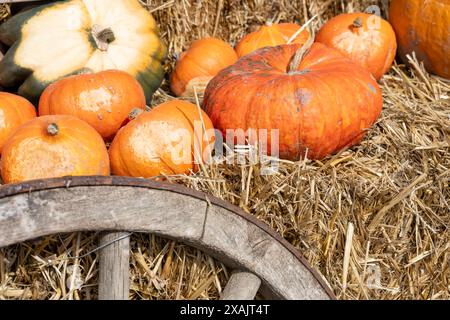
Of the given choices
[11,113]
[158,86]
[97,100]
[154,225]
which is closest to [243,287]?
[154,225]

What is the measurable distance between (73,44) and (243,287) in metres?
1.43

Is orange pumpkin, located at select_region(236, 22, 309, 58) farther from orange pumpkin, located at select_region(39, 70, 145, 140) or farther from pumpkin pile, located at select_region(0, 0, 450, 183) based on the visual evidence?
orange pumpkin, located at select_region(39, 70, 145, 140)

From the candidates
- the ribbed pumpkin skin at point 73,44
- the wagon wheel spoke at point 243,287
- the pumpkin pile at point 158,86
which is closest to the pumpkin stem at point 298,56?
the pumpkin pile at point 158,86

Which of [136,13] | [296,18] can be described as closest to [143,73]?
[136,13]

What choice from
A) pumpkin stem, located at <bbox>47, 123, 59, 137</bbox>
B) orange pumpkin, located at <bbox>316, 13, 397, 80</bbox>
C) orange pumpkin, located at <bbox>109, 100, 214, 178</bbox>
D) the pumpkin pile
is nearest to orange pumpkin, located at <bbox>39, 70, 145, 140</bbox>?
the pumpkin pile

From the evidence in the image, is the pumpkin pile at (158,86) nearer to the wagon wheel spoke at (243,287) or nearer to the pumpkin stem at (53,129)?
the pumpkin stem at (53,129)

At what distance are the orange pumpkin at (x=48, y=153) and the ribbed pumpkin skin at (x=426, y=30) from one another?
1.70 metres

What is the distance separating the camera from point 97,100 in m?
2.36

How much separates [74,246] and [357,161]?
1.08 meters

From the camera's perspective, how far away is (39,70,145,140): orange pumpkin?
7.73 ft

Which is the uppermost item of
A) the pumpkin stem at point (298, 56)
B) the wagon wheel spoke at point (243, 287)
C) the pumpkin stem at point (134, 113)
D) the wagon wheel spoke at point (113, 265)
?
the pumpkin stem at point (298, 56)

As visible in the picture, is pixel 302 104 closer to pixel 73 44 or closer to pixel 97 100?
pixel 97 100

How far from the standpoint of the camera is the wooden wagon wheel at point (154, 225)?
5.67 ft
